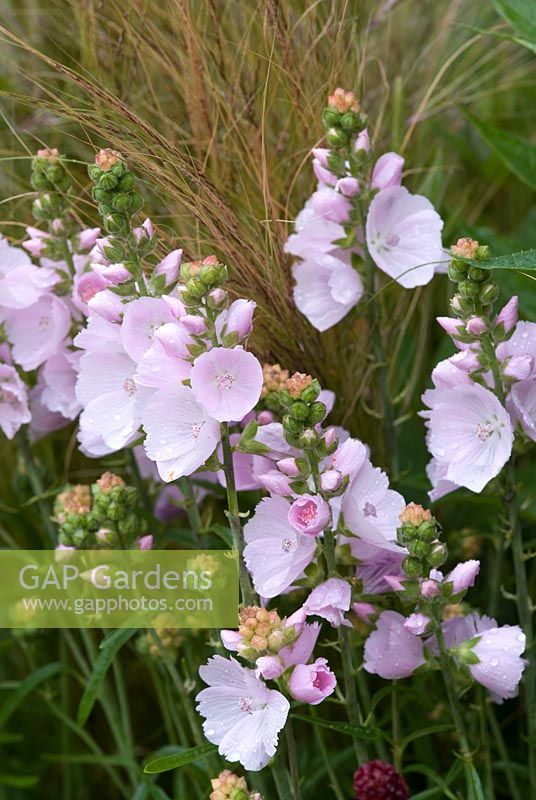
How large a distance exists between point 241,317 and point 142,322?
8cm

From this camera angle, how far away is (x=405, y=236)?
866 mm

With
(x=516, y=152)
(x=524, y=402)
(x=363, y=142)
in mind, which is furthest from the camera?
(x=516, y=152)

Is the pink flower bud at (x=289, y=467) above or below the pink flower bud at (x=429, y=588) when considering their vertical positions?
above

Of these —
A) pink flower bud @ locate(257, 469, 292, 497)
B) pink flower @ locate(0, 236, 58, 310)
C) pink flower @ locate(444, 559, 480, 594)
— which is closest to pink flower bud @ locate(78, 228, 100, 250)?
pink flower @ locate(0, 236, 58, 310)

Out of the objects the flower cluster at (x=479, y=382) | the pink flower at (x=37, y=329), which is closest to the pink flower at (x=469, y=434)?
the flower cluster at (x=479, y=382)

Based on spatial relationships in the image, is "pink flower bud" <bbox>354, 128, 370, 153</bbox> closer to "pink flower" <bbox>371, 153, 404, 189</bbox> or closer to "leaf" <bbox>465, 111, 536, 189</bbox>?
"pink flower" <bbox>371, 153, 404, 189</bbox>

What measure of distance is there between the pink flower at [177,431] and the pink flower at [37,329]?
222 millimetres

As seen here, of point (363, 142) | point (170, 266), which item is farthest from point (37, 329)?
point (363, 142)

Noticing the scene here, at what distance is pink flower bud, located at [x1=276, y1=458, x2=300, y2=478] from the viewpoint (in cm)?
66

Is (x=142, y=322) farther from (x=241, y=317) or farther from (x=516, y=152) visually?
(x=516, y=152)

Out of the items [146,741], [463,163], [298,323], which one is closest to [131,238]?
[298,323]

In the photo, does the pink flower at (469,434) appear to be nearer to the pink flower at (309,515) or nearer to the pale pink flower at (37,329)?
the pink flower at (309,515)

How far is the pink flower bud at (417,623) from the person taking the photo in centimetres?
67

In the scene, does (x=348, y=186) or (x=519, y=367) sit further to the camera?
(x=348, y=186)
